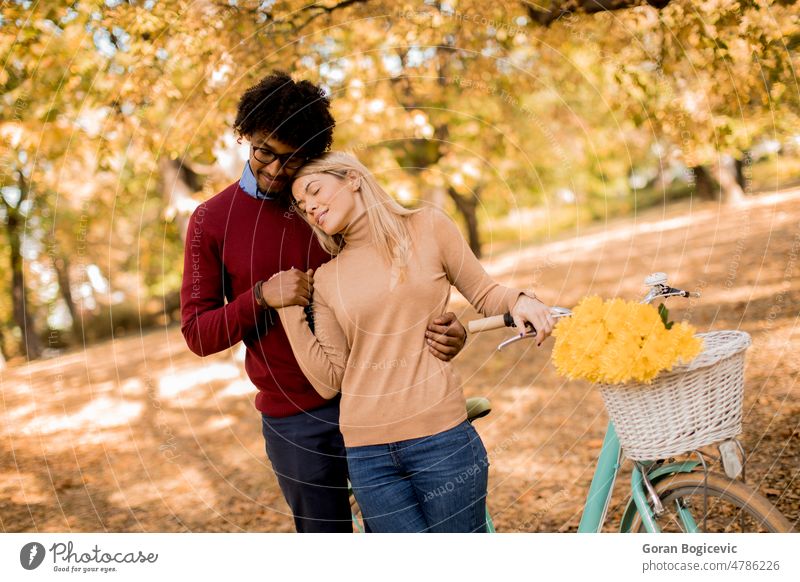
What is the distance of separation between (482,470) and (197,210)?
3.94 ft

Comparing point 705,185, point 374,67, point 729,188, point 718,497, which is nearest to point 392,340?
point 718,497

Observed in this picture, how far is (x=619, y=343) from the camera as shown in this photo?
1815 mm

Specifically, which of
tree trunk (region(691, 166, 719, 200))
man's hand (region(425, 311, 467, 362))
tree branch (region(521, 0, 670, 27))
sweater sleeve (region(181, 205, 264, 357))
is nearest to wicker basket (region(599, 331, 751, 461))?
man's hand (region(425, 311, 467, 362))

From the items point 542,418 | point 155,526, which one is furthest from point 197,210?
point 542,418

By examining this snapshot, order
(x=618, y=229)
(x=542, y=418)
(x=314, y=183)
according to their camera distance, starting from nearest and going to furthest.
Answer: (x=314, y=183)
(x=542, y=418)
(x=618, y=229)

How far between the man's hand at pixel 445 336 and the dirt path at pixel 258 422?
1719 millimetres

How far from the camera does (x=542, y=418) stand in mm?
5625

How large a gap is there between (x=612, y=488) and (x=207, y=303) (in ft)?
4.50

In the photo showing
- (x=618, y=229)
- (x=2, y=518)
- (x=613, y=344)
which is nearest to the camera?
(x=613, y=344)

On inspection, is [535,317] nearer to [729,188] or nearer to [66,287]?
[729,188]

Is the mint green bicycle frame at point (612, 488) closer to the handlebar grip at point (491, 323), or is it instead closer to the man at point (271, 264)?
the handlebar grip at point (491, 323)

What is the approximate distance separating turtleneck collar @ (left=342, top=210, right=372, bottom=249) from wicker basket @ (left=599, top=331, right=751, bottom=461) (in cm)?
84

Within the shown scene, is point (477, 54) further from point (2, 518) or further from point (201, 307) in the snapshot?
point (2, 518)

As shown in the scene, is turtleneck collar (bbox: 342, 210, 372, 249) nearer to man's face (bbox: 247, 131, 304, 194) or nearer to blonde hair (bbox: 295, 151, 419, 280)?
blonde hair (bbox: 295, 151, 419, 280)
